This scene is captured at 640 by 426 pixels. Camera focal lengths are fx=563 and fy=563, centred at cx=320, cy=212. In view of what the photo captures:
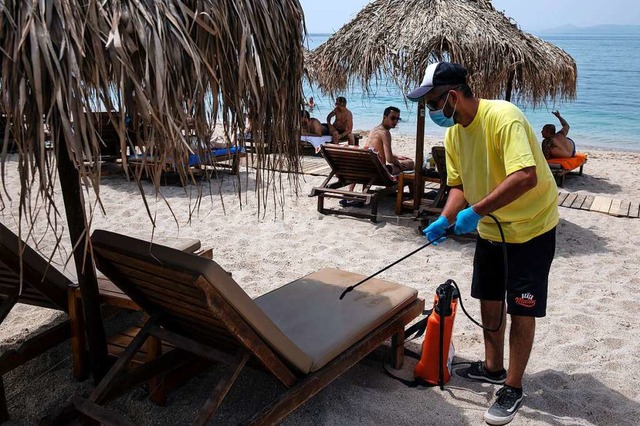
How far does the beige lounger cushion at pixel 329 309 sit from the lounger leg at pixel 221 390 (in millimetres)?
333

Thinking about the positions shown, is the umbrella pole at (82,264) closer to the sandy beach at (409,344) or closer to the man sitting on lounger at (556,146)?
the sandy beach at (409,344)

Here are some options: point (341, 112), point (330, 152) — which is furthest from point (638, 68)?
point (330, 152)

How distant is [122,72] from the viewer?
6.07 ft

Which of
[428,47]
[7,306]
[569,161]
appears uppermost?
[428,47]

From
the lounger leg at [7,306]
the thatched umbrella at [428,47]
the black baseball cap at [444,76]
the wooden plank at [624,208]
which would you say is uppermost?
the thatched umbrella at [428,47]

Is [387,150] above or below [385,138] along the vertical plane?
below

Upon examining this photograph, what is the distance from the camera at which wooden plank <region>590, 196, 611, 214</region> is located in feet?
21.7

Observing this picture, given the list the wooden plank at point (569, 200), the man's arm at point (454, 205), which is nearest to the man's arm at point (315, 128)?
the wooden plank at point (569, 200)

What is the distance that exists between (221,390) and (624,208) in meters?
6.14

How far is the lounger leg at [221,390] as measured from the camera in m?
→ 2.11

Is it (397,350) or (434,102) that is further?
(397,350)

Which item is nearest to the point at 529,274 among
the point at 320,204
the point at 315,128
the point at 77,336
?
the point at 77,336

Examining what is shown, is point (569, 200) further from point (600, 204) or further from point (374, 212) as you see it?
point (374, 212)

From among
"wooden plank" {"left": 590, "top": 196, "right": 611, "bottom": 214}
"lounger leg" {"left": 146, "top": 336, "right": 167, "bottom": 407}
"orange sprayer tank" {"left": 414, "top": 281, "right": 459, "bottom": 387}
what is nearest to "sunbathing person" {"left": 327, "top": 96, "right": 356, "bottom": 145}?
"wooden plank" {"left": 590, "top": 196, "right": 611, "bottom": 214}
